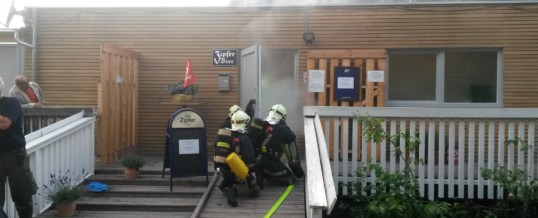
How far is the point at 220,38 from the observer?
34.5 ft

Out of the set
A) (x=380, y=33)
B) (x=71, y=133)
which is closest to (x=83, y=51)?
(x=71, y=133)

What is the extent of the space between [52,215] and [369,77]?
5.37 meters

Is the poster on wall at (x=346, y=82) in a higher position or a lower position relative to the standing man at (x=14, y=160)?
higher

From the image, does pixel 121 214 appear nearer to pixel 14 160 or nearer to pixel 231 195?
pixel 231 195

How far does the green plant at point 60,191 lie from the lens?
702 centimetres

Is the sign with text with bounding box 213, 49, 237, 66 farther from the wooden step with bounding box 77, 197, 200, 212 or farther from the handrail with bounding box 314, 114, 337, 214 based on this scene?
the wooden step with bounding box 77, 197, 200, 212

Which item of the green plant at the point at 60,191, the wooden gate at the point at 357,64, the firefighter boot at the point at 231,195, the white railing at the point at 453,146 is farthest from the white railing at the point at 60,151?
the wooden gate at the point at 357,64

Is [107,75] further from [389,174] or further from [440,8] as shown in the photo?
[440,8]

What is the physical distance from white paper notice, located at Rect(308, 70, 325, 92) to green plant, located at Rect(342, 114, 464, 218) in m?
2.36

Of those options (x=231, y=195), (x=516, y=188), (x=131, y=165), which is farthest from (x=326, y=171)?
(x=131, y=165)

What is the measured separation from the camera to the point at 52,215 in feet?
23.5

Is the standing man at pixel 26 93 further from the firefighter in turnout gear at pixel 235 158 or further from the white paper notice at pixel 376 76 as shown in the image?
the white paper notice at pixel 376 76

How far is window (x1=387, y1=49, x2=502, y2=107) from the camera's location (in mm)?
10398

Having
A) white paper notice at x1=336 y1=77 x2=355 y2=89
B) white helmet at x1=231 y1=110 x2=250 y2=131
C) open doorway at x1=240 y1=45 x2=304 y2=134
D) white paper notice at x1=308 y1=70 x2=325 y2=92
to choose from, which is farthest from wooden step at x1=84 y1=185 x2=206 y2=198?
white paper notice at x1=336 y1=77 x2=355 y2=89
